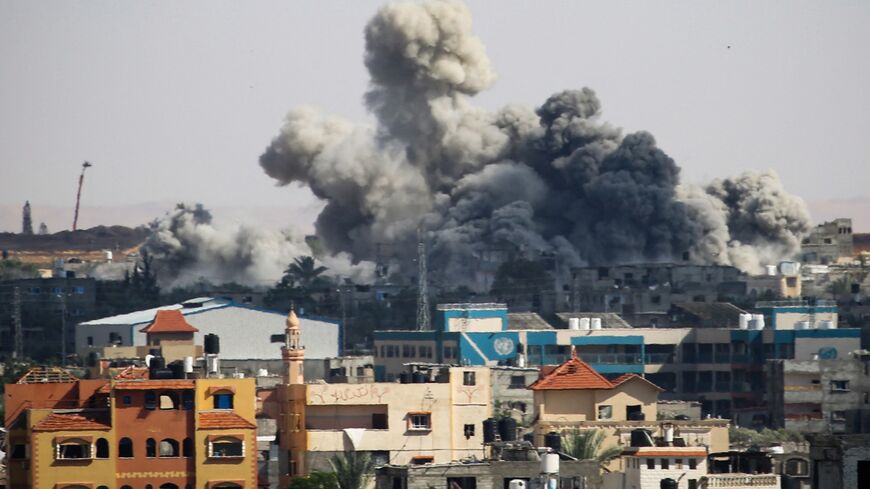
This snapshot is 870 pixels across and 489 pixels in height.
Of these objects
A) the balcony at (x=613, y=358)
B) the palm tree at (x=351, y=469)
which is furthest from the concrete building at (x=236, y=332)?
the palm tree at (x=351, y=469)

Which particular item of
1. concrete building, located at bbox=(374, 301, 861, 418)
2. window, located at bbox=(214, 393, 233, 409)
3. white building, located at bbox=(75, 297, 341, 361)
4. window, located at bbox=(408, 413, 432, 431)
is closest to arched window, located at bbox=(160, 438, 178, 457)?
window, located at bbox=(214, 393, 233, 409)

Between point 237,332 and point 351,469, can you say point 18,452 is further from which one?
point 237,332

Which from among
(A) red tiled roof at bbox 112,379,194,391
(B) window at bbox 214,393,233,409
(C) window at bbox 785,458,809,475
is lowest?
(C) window at bbox 785,458,809,475

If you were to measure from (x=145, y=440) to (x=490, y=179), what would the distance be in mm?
122852

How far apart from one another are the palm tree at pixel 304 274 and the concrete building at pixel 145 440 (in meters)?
105

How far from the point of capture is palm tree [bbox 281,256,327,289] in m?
172

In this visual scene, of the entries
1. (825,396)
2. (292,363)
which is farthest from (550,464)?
(825,396)

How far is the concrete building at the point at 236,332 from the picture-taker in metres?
128

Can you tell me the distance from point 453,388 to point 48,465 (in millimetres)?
14884

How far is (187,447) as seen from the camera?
63.8m

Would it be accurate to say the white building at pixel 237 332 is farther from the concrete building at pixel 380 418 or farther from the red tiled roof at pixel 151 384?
the red tiled roof at pixel 151 384

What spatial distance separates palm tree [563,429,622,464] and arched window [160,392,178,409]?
380 inches

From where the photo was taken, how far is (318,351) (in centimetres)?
13162

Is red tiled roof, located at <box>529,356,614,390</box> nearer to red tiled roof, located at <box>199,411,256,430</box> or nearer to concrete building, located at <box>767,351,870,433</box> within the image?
red tiled roof, located at <box>199,411,256,430</box>
